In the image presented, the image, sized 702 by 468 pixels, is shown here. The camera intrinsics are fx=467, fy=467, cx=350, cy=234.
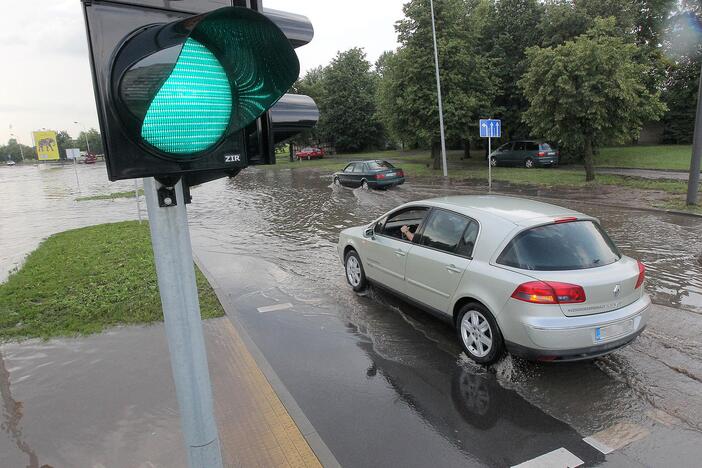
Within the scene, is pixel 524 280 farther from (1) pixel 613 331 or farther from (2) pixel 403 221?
(2) pixel 403 221

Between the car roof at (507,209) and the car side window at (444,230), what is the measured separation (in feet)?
0.33

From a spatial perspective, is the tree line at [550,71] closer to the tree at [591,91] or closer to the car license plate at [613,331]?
the tree at [591,91]

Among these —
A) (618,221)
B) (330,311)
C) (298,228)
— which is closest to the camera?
(330,311)

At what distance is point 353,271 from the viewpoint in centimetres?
766

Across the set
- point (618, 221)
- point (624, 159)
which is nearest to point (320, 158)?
point (624, 159)

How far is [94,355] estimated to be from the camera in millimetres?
5227

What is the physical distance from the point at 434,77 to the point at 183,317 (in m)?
28.1

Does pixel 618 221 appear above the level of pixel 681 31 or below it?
below

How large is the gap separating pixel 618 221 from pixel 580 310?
30.7 ft

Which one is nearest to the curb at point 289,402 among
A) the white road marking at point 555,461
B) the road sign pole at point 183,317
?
the white road marking at point 555,461

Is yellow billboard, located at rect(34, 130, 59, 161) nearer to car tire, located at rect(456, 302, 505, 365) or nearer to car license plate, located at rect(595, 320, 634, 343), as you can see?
car tire, located at rect(456, 302, 505, 365)

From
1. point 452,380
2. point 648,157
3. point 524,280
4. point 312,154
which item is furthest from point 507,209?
point 312,154

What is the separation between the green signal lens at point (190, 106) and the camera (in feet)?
4.23

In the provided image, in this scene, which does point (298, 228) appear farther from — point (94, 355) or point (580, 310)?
point (580, 310)
